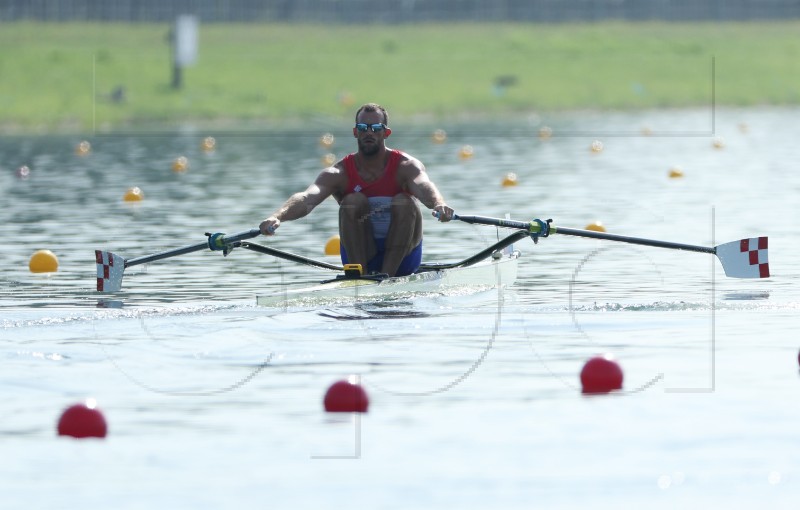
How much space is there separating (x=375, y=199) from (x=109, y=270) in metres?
3.00

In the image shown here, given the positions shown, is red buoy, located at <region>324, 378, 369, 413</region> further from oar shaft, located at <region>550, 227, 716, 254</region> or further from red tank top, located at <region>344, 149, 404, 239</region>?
oar shaft, located at <region>550, 227, 716, 254</region>

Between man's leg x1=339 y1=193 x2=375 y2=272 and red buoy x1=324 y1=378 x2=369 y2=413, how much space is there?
5.10 m

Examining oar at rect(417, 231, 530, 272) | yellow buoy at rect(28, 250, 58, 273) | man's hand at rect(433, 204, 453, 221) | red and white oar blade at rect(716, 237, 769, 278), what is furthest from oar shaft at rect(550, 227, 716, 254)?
yellow buoy at rect(28, 250, 58, 273)

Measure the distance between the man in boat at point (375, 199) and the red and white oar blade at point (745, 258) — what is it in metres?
3.29

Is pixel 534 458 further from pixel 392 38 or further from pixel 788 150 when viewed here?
pixel 392 38

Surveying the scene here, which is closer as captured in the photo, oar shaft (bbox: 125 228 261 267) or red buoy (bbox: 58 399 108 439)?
red buoy (bbox: 58 399 108 439)

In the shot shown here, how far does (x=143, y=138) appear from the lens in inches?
1923

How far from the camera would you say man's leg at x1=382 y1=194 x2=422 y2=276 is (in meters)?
15.8

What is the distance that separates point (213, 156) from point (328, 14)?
1274 inches

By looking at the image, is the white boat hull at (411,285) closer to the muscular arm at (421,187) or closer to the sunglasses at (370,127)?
the muscular arm at (421,187)

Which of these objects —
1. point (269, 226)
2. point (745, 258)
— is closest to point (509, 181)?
point (745, 258)

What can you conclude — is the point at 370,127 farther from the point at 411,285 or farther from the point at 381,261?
the point at 411,285

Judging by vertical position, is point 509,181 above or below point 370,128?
below

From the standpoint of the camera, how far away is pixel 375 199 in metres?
15.9
